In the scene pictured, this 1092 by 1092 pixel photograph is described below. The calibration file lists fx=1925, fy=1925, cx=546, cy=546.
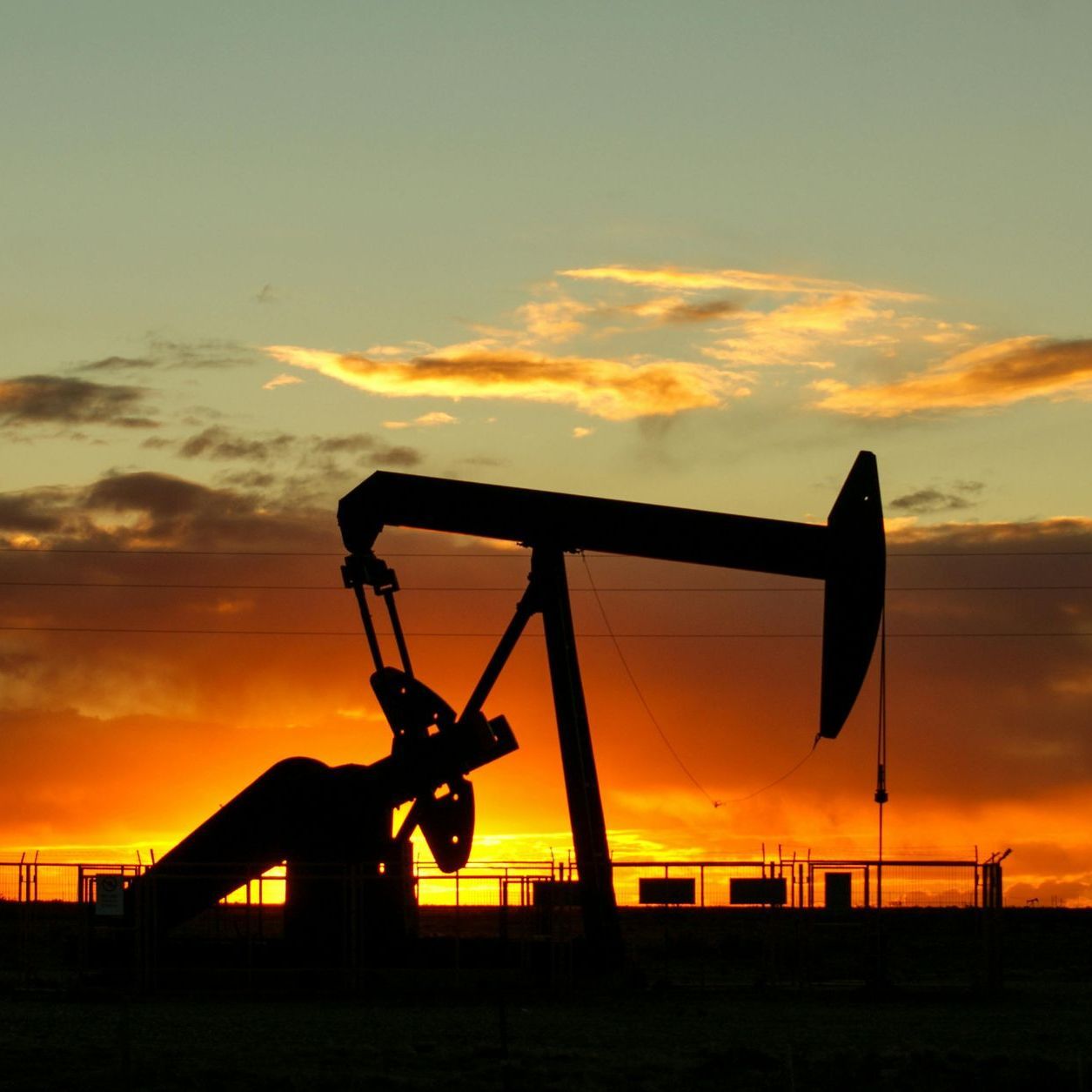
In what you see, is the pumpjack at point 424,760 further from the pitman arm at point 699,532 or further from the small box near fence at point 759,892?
the small box near fence at point 759,892

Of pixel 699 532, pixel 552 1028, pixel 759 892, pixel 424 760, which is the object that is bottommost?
pixel 552 1028

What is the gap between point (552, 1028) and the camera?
22.7 m

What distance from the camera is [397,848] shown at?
90.0 ft

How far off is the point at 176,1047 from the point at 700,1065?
18.5ft

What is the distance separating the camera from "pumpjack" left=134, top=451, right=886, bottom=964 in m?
26.5

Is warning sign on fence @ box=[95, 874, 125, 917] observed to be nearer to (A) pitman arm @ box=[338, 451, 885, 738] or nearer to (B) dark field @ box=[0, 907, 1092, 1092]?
(B) dark field @ box=[0, 907, 1092, 1092]

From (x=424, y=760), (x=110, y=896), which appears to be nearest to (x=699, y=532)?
(x=424, y=760)

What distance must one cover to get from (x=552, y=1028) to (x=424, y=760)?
5571 millimetres

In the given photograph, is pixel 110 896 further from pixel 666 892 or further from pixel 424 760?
pixel 666 892

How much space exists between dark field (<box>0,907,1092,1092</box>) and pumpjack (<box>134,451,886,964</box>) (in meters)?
1.08

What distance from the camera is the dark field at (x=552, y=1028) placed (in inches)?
720

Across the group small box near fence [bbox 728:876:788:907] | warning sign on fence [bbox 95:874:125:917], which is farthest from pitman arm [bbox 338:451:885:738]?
warning sign on fence [bbox 95:874:125:917]

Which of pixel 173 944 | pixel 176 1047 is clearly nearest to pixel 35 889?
pixel 173 944

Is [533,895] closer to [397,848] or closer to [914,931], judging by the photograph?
[397,848]
